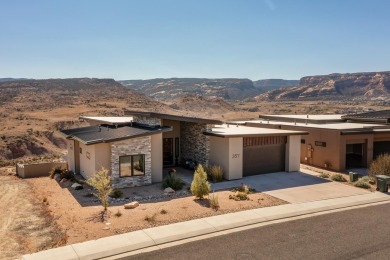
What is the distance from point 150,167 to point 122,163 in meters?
1.78

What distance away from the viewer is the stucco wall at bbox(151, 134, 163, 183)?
2269cm

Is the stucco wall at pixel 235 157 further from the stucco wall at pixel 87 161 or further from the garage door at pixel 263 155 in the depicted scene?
the stucco wall at pixel 87 161

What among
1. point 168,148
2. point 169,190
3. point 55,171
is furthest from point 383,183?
point 55,171

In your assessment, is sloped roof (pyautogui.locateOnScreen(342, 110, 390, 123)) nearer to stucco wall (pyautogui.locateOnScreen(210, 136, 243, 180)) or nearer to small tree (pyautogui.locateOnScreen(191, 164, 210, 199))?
Answer: stucco wall (pyautogui.locateOnScreen(210, 136, 243, 180))

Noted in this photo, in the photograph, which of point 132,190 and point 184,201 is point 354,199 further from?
point 132,190

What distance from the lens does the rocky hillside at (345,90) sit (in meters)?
158

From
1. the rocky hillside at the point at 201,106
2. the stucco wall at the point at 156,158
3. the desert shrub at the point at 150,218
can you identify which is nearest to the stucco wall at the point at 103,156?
the stucco wall at the point at 156,158

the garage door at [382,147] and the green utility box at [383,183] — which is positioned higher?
the garage door at [382,147]

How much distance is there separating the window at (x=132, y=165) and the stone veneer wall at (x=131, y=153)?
0.70ft

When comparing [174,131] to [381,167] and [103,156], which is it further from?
→ [381,167]

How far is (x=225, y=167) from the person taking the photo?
77.4 ft

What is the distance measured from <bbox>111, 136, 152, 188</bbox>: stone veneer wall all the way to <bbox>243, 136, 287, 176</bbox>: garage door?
6557mm

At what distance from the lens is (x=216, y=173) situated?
22984mm

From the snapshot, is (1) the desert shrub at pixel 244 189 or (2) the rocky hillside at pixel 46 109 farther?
(2) the rocky hillside at pixel 46 109
